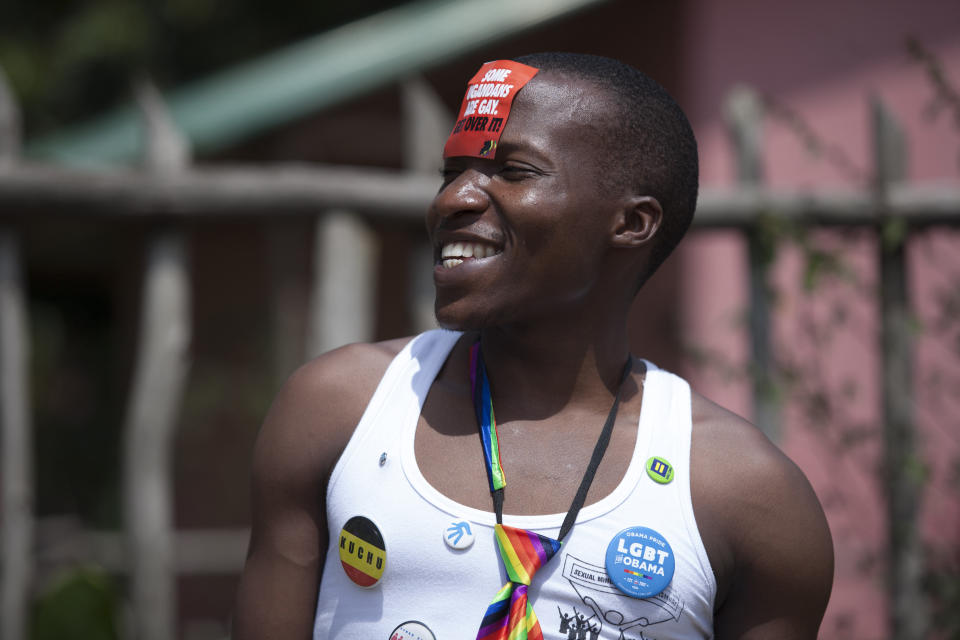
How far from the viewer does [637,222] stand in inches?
72.2

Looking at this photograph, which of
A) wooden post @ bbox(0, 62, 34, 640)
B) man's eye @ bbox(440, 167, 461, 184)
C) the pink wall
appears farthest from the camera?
the pink wall

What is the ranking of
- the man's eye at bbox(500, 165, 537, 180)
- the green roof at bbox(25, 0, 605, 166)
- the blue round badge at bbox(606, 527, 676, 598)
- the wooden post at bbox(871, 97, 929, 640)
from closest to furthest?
1. the blue round badge at bbox(606, 527, 676, 598)
2. the man's eye at bbox(500, 165, 537, 180)
3. the wooden post at bbox(871, 97, 929, 640)
4. the green roof at bbox(25, 0, 605, 166)

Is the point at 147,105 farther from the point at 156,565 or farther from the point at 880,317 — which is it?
the point at 880,317

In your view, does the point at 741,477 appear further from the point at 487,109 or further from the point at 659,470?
the point at 487,109

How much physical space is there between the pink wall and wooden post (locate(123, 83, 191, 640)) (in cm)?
244

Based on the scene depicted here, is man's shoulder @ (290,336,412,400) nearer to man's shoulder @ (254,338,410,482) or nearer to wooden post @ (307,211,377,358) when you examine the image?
man's shoulder @ (254,338,410,482)

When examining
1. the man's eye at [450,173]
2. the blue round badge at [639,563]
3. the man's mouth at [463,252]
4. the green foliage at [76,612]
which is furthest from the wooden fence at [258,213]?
the blue round badge at [639,563]

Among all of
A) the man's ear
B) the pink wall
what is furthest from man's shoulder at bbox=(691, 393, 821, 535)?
the pink wall

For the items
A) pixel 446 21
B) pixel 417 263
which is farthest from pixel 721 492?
pixel 446 21

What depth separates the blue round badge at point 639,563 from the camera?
162cm

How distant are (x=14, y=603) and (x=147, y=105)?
66.9 inches

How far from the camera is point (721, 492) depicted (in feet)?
5.54

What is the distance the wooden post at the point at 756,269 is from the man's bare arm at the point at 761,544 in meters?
1.86

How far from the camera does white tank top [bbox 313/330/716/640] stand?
162cm
